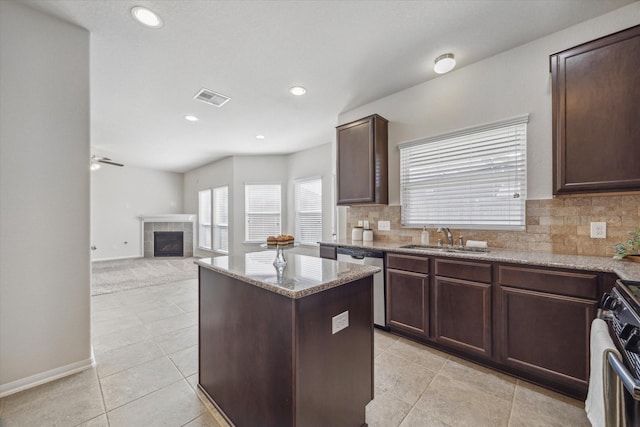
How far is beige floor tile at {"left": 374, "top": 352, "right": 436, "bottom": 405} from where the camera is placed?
1.84 meters

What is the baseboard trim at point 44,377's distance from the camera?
5.86 feet

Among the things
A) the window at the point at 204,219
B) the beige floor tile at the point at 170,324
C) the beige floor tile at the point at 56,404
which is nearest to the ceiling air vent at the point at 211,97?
the beige floor tile at the point at 170,324

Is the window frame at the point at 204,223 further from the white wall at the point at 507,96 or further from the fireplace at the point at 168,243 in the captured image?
the white wall at the point at 507,96

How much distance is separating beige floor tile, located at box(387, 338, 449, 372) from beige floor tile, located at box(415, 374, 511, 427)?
242 mm

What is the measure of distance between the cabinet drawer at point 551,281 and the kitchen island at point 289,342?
1.22 meters

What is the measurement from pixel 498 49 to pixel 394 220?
1.99 metres

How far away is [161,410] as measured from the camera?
1.66 m

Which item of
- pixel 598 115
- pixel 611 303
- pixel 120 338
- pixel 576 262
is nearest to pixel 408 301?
pixel 576 262

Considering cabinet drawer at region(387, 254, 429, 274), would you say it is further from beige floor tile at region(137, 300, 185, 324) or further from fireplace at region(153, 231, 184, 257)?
fireplace at region(153, 231, 184, 257)

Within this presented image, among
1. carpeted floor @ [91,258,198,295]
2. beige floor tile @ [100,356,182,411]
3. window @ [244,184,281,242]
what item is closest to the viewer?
beige floor tile @ [100,356,182,411]

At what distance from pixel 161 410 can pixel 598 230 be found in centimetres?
345

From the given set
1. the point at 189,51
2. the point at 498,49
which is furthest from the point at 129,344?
the point at 498,49

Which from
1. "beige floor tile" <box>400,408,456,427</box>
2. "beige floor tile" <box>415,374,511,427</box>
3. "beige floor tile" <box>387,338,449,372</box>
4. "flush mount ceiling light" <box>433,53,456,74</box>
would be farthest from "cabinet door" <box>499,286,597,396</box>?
"flush mount ceiling light" <box>433,53,456,74</box>

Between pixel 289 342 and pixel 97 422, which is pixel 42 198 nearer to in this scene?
pixel 97 422
